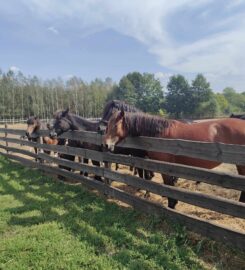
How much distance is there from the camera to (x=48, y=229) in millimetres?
4512

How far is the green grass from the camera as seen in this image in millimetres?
3451

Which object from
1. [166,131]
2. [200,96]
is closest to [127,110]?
[166,131]

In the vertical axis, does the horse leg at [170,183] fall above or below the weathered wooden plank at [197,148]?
below

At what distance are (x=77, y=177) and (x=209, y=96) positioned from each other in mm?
77339

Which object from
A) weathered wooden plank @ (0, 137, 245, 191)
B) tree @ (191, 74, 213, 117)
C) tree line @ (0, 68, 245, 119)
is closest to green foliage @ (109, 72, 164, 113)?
tree line @ (0, 68, 245, 119)

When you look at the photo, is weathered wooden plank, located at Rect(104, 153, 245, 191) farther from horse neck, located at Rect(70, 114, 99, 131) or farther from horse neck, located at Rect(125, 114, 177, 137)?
horse neck, located at Rect(70, 114, 99, 131)

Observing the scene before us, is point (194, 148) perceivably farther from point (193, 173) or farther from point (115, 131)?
point (115, 131)

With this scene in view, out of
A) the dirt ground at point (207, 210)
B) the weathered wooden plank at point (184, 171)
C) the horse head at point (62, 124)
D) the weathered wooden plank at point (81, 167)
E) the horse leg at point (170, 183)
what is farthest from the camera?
the horse head at point (62, 124)

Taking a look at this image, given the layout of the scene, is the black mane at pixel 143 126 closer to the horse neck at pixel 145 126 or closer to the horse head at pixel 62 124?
the horse neck at pixel 145 126

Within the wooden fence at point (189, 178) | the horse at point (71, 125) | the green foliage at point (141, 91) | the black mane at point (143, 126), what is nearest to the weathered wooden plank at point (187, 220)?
the wooden fence at point (189, 178)

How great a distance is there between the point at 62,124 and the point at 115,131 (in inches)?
116

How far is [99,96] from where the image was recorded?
78812mm

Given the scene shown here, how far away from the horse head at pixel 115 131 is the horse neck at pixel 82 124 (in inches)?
110

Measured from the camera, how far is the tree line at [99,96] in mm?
72125
